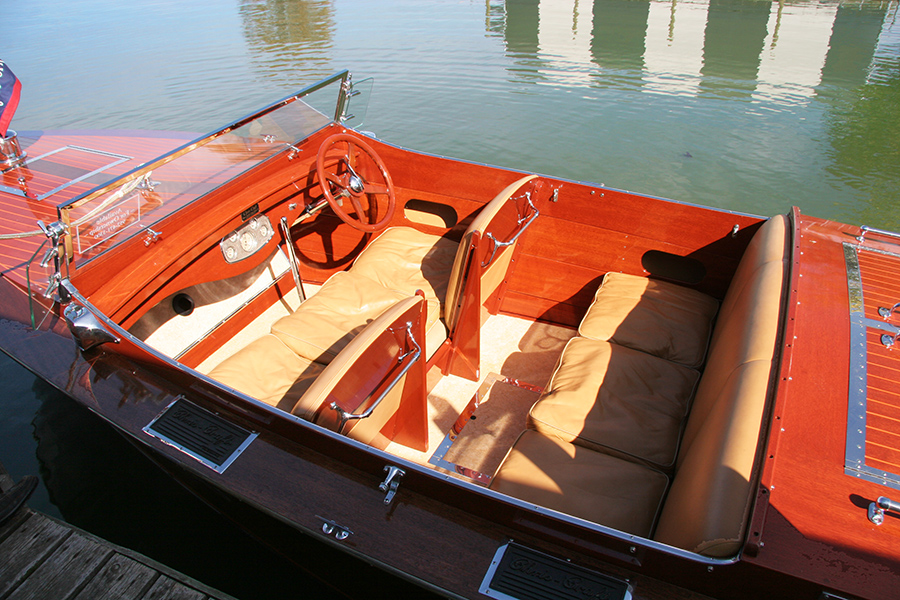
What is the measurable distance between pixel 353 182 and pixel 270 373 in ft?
3.50

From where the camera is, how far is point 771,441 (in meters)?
1.10

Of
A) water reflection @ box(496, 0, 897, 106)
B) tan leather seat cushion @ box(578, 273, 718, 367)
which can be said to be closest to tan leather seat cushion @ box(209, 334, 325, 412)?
tan leather seat cushion @ box(578, 273, 718, 367)

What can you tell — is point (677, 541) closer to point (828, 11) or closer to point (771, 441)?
point (771, 441)

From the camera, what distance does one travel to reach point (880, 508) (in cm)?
99

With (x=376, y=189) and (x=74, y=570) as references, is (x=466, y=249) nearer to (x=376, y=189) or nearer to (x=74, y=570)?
(x=376, y=189)

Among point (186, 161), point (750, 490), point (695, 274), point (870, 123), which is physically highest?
point (186, 161)

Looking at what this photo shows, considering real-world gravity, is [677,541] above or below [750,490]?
below

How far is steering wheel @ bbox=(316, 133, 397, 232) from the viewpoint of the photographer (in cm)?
238

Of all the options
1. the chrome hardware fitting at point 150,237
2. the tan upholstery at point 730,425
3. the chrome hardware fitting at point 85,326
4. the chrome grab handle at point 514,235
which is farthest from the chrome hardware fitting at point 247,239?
the tan upholstery at point 730,425

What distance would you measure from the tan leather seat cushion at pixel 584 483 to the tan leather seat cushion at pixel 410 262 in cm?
93

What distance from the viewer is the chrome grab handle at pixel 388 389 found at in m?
1.36

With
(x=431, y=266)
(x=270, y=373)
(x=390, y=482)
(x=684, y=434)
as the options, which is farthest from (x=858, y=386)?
(x=270, y=373)

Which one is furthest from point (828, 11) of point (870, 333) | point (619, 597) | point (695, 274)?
point (619, 597)

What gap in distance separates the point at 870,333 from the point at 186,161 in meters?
2.53
